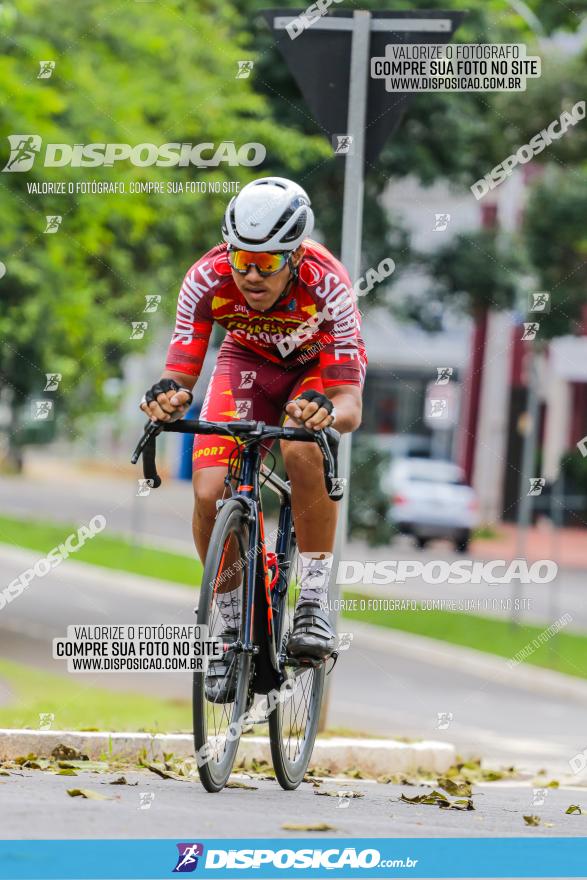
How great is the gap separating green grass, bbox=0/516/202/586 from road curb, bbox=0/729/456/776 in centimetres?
1584

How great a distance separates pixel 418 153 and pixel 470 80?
1144cm

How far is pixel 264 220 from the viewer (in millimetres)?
6004

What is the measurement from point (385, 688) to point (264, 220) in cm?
1162

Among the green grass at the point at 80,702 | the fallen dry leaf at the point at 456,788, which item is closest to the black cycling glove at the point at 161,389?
the fallen dry leaf at the point at 456,788

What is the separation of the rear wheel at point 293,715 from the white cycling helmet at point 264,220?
4.57 ft

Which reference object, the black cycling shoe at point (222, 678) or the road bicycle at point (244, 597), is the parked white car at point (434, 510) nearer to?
the road bicycle at point (244, 597)

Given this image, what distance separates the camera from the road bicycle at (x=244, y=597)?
227 inches

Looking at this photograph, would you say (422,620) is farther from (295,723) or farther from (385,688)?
(295,723)

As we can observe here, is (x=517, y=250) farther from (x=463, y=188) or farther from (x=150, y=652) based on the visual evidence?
(x=150, y=652)

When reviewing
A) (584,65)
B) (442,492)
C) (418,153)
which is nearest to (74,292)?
(418,153)

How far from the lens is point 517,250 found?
2317cm

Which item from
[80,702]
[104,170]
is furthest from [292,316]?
[104,170]

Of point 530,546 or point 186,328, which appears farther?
point 530,546

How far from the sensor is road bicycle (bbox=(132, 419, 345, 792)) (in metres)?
5.77
